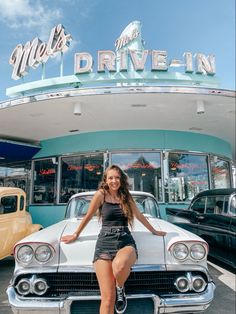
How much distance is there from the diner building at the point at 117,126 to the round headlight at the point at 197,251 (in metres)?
5.15

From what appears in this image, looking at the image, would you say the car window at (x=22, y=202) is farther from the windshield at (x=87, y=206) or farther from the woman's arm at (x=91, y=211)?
the woman's arm at (x=91, y=211)

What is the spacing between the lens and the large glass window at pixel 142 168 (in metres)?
11.1

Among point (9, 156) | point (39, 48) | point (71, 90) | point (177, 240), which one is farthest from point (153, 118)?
point (177, 240)

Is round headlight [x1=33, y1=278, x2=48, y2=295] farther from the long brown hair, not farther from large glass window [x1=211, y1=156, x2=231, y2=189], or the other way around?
large glass window [x1=211, y1=156, x2=231, y2=189]

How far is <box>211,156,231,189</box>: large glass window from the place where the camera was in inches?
480

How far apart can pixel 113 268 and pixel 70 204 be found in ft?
7.52

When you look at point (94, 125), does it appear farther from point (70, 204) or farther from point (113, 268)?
point (113, 268)

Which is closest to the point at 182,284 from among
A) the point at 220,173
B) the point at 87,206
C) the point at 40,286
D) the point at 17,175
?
the point at 40,286

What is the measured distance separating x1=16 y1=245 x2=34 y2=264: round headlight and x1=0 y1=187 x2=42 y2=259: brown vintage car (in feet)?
9.46

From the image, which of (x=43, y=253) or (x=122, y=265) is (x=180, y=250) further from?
(x=43, y=253)

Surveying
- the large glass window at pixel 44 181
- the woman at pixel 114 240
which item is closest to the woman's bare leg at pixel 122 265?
the woman at pixel 114 240

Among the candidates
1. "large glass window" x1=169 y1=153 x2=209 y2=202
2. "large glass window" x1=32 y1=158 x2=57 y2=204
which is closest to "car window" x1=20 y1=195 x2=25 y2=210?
"large glass window" x1=32 y1=158 x2=57 y2=204

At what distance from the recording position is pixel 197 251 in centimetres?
321

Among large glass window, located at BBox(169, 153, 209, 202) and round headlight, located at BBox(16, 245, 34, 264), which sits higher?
large glass window, located at BBox(169, 153, 209, 202)
